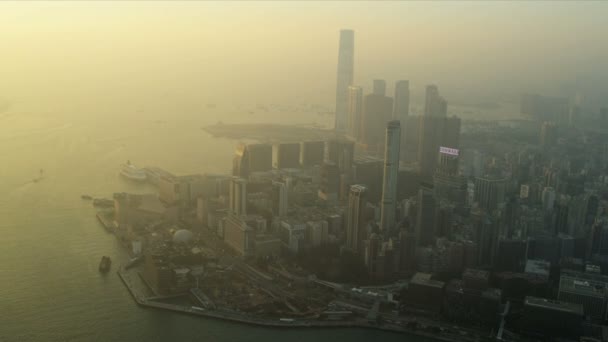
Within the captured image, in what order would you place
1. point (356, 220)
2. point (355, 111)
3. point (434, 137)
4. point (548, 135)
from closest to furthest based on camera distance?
point (356, 220), point (548, 135), point (434, 137), point (355, 111)

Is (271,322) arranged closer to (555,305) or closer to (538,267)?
(555,305)

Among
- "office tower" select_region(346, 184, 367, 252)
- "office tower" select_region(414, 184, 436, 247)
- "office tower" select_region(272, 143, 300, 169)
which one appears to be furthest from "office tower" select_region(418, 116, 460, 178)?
"office tower" select_region(272, 143, 300, 169)

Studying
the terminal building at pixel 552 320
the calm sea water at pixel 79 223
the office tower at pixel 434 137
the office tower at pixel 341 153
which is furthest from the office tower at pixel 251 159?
the terminal building at pixel 552 320

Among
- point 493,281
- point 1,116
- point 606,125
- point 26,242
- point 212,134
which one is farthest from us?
point 212,134

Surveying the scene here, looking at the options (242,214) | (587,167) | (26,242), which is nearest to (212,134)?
(242,214)

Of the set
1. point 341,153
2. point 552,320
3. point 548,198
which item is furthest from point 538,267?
point 341,153

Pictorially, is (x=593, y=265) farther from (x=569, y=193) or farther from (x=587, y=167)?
(x=587, y=167)

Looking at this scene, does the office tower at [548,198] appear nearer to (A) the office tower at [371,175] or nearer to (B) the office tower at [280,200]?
(A) the office tower at [371,175]
